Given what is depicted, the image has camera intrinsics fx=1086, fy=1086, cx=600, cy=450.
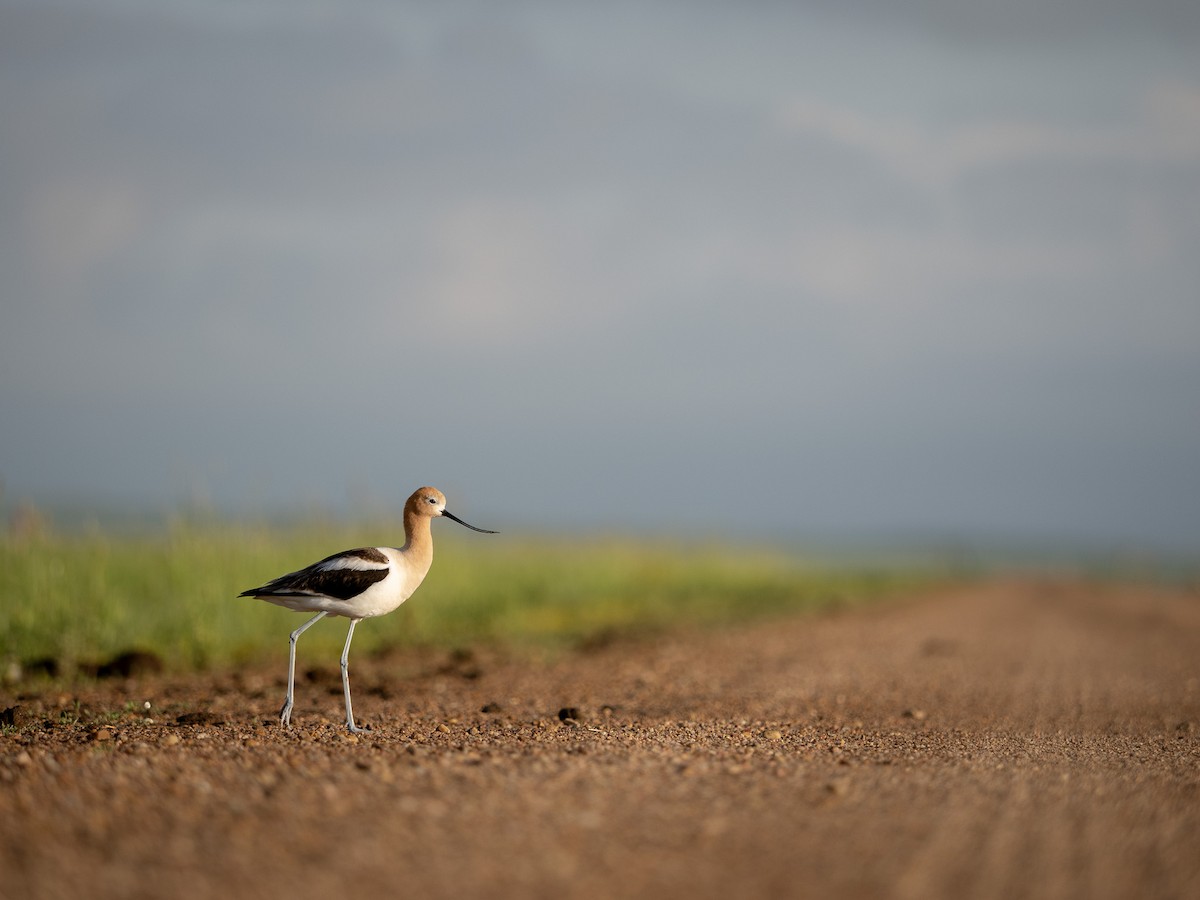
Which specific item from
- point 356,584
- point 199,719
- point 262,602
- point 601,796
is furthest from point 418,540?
point 262,602

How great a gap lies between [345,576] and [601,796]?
316cm

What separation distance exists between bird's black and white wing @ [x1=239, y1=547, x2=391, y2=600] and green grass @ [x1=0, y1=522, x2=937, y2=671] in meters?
4.67

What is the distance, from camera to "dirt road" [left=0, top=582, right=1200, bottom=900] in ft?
12.7

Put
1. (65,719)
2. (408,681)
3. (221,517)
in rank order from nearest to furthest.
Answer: (65,719)
(408,681)
(221,517)

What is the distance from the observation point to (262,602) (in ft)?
43.8

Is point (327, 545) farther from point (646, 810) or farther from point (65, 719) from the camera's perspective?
point (646, 810)

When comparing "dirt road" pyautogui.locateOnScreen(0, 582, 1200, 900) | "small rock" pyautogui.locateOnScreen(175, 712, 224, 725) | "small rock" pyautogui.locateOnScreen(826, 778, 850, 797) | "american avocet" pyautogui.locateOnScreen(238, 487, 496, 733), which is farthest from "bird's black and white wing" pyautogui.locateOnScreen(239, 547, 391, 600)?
"small rock" pyautogui.locateOnScreen(826, 778, 850, 797)

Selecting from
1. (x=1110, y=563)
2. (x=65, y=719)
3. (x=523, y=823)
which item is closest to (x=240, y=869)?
(x=523, y=823)

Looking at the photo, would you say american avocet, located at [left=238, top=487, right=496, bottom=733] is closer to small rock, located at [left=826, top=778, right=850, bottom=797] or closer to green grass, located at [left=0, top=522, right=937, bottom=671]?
small rock, located at [left=826, top=778, right=850, bottom=797]

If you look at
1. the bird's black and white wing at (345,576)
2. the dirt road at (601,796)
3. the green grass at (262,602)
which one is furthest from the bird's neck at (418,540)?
the green grass at (262,602)

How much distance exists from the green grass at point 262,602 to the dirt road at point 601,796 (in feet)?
7.13

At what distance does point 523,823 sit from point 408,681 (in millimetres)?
6596

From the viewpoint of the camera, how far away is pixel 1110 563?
36.5m

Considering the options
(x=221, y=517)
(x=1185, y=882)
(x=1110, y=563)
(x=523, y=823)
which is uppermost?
(x=221, y=517)
